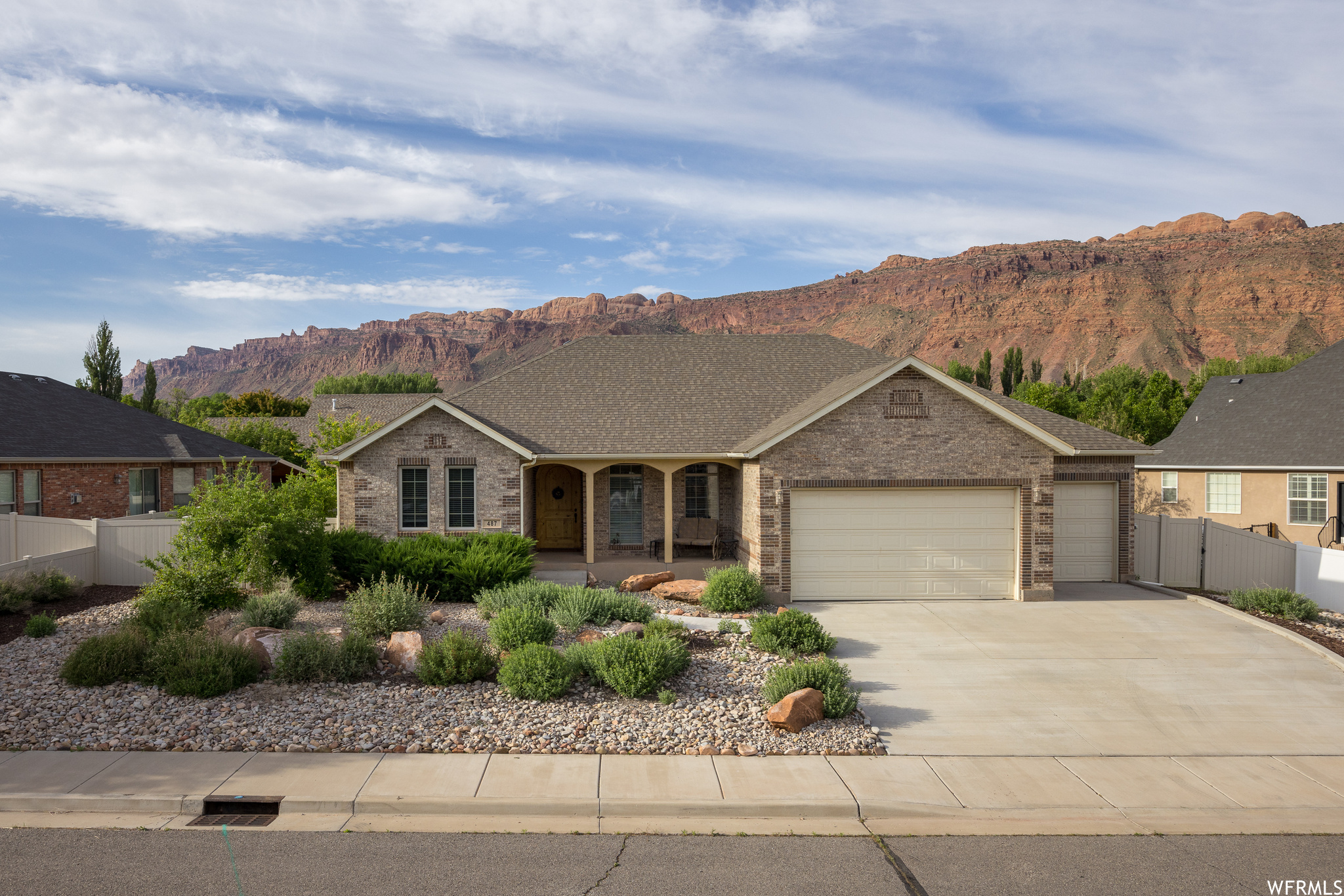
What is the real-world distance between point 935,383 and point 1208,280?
105 meters

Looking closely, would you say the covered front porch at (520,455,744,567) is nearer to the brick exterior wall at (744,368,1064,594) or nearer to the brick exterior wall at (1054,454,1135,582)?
the brick exterior wall at (744,368,1064,594)

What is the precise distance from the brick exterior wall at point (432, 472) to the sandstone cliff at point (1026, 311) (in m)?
80.6

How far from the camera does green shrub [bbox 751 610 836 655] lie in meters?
10.8

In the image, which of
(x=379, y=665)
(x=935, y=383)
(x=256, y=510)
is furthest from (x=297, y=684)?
(x=935, y=383)

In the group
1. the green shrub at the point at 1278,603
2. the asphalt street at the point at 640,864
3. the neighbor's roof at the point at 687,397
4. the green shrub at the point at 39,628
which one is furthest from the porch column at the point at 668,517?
the asphalt street at the point at 640,864

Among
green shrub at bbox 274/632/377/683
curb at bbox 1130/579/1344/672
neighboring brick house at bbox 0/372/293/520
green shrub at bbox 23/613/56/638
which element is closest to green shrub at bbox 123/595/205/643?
green shrub at bbox 23/613/56/638

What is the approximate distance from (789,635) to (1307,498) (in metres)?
19.1

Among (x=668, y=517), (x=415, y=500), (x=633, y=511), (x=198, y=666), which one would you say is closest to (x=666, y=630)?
(x=198, y=666)

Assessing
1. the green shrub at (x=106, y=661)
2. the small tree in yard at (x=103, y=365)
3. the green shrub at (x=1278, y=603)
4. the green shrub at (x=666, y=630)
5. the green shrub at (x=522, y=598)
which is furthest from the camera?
the small tree in yard at (x=103, y=365)

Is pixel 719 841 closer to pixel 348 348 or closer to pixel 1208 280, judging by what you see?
pixel 1208 280

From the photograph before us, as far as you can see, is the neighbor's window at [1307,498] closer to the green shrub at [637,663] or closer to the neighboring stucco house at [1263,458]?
the neighboring stucco house at [1263,458]

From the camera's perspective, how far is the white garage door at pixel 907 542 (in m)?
15.3

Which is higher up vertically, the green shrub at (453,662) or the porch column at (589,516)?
the porch column at (589,516)

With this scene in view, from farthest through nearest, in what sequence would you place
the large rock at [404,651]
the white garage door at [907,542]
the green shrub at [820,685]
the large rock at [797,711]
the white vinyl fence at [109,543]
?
1. the white vinyl fence at [109,543]
2. the white garage door at [907,542]
3. the large rock at [404,651]
4. the green shrub at [820,685]
5. the large rock at [797,711]
